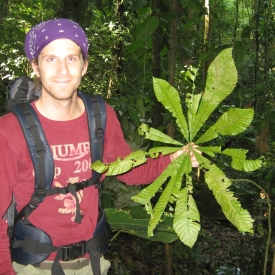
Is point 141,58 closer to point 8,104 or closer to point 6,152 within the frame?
point 8,104

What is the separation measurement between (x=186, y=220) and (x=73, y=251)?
570mm

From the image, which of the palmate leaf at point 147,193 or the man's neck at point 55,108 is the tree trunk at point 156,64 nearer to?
the man's neck at point 55,108

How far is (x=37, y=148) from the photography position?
127 cm

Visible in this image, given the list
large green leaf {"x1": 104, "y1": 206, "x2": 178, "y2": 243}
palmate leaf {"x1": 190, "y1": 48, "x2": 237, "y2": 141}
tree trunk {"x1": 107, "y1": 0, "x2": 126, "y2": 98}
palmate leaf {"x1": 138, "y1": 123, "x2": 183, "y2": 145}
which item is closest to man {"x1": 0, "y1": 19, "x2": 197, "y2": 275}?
palmate leaf {"x1": 138, "y1": 123, "x2": 183, "y2": 145}

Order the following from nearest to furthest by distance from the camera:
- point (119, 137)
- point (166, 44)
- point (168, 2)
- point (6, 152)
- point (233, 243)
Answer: point (6, 152)
point (119, 137)
point (168, 2)
point (166, 44)
point (233, 243)

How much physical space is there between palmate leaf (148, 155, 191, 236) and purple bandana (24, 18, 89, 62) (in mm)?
537

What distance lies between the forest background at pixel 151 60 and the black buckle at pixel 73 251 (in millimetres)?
703

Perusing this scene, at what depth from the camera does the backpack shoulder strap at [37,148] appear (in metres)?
1.27

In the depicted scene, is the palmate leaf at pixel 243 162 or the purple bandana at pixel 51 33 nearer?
the palmate leaf at pixel 243 162

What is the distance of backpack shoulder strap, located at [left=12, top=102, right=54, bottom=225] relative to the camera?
1268 millimetres

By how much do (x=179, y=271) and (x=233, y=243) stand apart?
978 millimetres

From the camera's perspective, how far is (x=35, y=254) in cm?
139

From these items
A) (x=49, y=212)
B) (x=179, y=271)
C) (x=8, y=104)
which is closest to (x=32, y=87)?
(x=8, y=104)

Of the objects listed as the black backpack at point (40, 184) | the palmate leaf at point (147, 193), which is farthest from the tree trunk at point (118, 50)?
the palmate leaf at point (147, 193)
